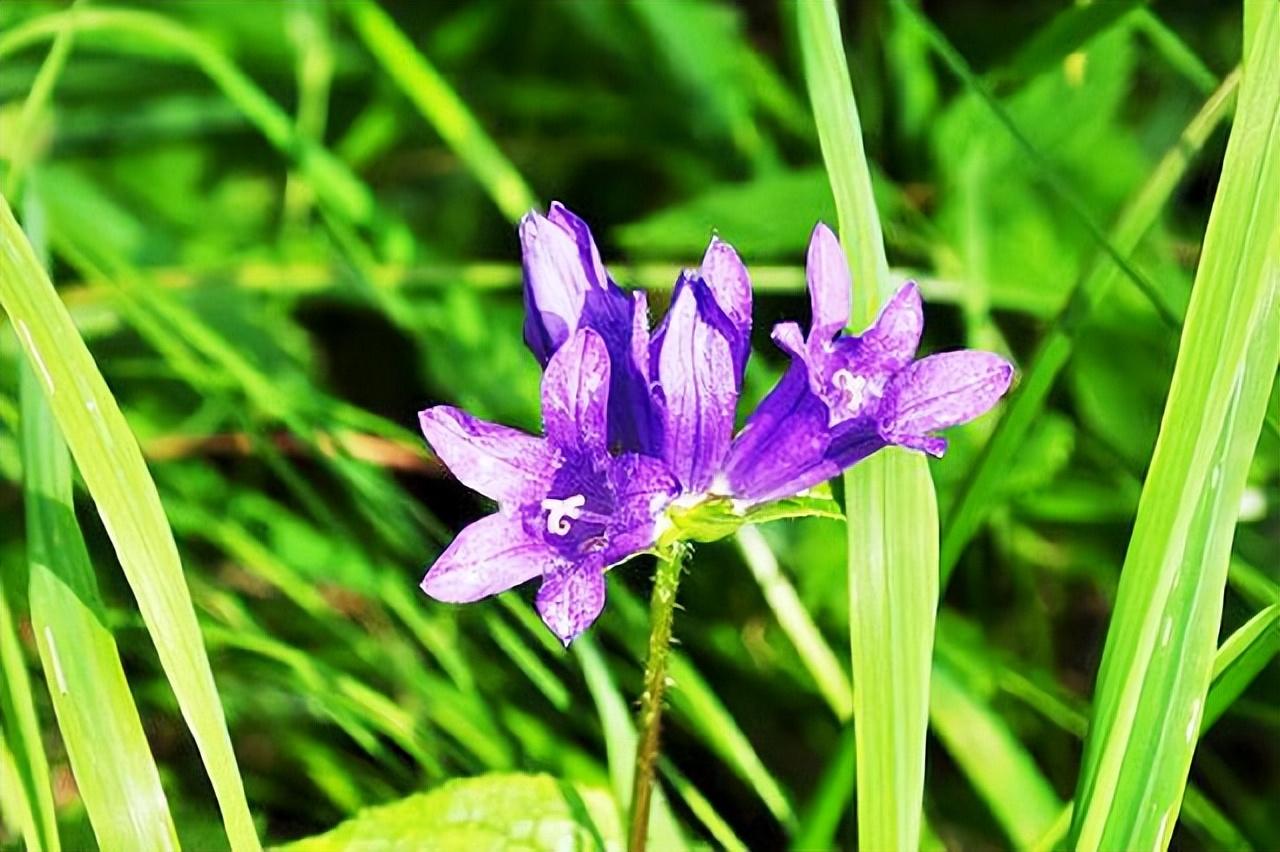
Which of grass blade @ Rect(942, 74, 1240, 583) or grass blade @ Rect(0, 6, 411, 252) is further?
grass blade @ Rect(0, 6, 411, 252)

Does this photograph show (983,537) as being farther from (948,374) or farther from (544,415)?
(544,415)

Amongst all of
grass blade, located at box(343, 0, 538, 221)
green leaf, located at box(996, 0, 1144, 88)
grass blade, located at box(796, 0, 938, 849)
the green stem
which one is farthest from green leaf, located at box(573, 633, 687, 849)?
green leaf, located at box(996, 0, 1144, 88)

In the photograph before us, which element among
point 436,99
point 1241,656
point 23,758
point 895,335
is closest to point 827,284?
point 895,335

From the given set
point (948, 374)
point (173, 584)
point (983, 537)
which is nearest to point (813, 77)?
point (948, 374)

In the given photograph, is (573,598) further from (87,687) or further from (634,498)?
(87,687)

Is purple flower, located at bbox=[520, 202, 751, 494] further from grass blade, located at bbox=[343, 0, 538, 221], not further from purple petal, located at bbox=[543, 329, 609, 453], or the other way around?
grass blade, located at bbox=[343, 0, 538, 221]

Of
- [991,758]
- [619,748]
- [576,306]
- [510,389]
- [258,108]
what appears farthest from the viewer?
[510,389]
